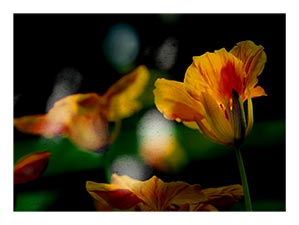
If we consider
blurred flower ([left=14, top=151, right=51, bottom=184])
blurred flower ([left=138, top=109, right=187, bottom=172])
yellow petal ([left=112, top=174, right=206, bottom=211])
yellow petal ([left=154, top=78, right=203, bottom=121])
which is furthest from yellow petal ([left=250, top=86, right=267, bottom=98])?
blurred flower ([left=14, top=151, right=51, bottom=184])

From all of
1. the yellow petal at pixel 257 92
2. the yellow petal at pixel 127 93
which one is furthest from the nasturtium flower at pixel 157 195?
the yellow petal at pixel 257 92

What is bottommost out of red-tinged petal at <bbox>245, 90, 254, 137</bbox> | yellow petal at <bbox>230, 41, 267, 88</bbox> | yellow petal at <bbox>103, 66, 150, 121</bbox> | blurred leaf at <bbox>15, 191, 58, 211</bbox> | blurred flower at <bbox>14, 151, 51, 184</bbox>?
blurred leaf at <bbox>15, 191, 58, 211</bbox>

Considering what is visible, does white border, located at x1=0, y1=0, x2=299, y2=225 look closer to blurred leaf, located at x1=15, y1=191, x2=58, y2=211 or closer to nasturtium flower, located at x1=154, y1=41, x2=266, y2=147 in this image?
blurred leaf, located at x1=15, y1=191, x2=58, y2=211

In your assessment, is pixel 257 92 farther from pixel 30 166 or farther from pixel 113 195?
pixel 30 166

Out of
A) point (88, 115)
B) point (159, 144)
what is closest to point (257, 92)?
point (159, 144)

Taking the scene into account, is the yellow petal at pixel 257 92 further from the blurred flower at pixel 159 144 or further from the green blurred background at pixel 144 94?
the blurred flower at pixel 159 144
